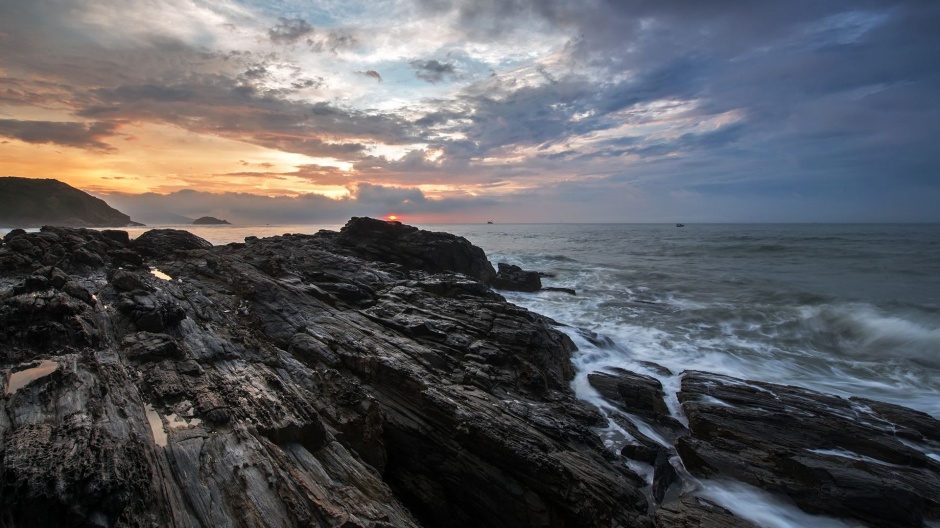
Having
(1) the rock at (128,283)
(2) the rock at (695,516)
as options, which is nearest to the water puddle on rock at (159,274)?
(1) the rock at (128,283)

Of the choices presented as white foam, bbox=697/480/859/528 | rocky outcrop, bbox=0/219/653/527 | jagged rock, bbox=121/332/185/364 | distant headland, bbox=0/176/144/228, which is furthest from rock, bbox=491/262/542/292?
distant headland, bbox=0/176/144/228

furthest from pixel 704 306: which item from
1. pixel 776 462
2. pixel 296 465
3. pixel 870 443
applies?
pixel 296 465

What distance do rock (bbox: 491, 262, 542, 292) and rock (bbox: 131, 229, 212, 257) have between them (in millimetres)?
22262

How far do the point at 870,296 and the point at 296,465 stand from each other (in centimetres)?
4181

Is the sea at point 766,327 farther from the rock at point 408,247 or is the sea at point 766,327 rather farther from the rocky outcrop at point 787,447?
the rock at point 408,247

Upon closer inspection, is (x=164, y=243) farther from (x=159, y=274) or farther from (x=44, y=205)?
(x=44, y=205)

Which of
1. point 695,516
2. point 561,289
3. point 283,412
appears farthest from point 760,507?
point 561,289

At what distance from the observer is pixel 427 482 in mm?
9430

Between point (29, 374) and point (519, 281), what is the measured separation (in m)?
30.2

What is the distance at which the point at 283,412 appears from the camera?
28.1 feet

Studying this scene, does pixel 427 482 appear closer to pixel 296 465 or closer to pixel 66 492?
pixel 296 465

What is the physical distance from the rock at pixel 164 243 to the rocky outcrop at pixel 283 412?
6.30m

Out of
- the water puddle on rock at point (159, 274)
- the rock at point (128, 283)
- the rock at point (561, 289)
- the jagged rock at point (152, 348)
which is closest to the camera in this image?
the jagged rock at point (152, 348)

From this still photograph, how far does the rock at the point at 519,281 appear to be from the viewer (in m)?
34.9
